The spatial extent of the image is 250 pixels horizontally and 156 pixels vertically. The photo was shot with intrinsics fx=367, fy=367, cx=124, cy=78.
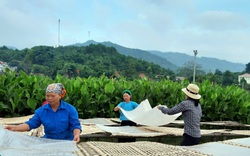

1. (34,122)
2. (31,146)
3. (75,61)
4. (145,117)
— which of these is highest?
(75,61)

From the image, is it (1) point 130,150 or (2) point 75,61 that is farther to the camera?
(2) point 75,61

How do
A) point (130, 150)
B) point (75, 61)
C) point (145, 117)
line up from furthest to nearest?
point (75, 61), point (145, 117), point (130, 150)

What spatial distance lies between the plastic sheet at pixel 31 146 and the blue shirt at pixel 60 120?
0.11 m

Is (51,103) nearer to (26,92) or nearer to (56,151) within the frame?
(56,151)

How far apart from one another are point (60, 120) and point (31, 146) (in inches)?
11.4

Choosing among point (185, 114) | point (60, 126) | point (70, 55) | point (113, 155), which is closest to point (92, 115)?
point (185, 114)

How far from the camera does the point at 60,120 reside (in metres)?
2.61

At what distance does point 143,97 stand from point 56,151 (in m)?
4.72

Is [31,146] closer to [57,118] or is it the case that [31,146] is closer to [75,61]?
[57,118]

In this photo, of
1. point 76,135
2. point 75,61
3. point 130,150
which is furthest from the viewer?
point 75,61

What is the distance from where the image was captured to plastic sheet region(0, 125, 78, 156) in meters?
2.22

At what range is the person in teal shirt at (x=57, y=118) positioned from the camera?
256 centimetres

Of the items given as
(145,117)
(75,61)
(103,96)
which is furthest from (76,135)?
(75,61)

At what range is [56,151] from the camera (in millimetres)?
2281
